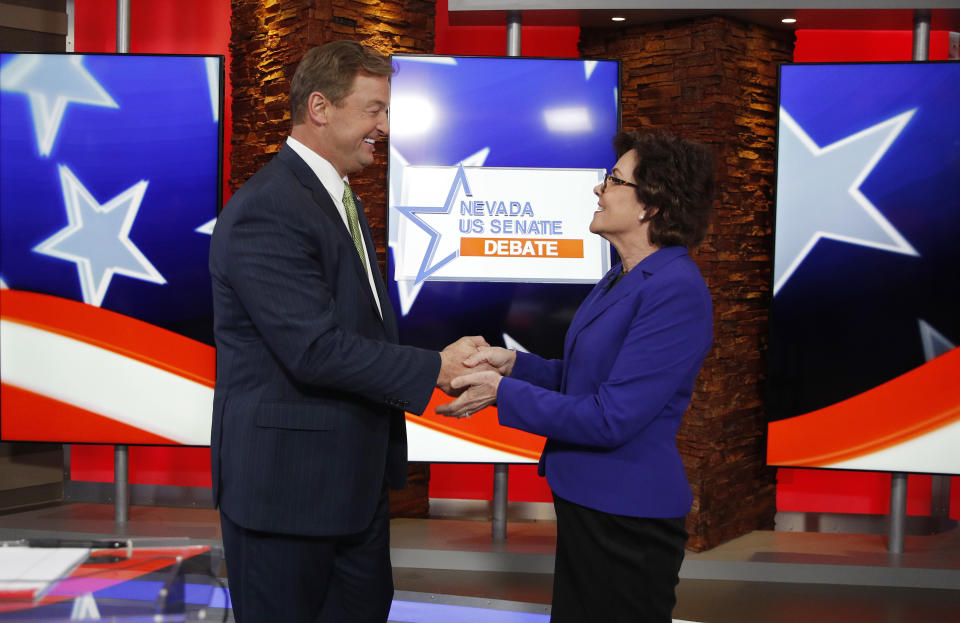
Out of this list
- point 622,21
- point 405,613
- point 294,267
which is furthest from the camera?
point 622,21

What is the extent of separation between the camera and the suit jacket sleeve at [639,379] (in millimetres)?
1785

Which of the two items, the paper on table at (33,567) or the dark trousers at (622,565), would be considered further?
the dark trousers at (622,565)

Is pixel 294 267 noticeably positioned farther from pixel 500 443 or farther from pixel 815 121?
pixel 815 121

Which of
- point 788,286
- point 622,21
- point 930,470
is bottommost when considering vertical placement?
point 930,470

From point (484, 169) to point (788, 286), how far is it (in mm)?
1483

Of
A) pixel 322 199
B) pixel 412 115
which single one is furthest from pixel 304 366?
pixel 412 115

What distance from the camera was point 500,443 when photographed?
12.5ft

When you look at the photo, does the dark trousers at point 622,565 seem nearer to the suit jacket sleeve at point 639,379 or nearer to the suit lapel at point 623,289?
the suit jacket sleeve at point 639,379

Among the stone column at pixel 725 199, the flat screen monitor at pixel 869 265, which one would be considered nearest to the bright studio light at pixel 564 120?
the stone column at pixel 725 199

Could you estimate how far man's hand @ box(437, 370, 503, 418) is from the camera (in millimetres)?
1977

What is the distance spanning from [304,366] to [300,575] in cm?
49

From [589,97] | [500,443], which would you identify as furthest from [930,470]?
[589,97]

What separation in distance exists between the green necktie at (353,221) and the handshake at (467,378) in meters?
0.32

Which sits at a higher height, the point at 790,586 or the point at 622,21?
the point at 622,21
